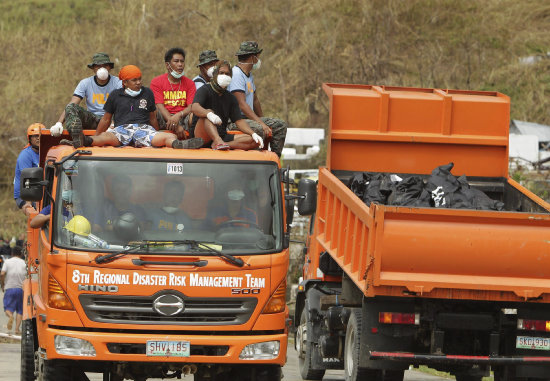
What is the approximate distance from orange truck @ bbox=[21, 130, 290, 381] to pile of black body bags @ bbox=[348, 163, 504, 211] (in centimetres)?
252

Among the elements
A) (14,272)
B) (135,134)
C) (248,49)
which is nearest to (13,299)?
(14,272)

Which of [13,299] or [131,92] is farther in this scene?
[13,299]

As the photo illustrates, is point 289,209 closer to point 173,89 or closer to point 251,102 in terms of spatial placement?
point 173,89

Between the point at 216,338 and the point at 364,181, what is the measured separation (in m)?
4.41

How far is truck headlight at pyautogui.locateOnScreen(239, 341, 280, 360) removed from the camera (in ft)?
28.4

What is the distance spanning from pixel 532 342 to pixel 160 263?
12.6ft

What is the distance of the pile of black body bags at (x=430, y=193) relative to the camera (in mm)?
11258

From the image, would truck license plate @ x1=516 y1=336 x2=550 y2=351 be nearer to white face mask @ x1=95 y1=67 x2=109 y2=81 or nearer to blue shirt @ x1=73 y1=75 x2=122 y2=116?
blue shirt @ x1=73 y1=75 x2=122 y2=116

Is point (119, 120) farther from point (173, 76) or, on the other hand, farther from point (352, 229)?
point (352, 229)

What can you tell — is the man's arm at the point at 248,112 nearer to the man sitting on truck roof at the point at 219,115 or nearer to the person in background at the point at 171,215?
the man sitting on truck roof at the point at 219,115

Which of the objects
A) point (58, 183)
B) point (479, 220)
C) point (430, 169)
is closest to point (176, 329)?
point (58, 183)

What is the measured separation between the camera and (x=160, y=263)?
8594mm

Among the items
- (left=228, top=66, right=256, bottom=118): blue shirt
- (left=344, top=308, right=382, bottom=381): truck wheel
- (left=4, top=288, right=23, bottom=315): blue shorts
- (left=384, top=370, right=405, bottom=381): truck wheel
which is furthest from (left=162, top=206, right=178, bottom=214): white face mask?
(left=4, top=288, right=23, bottom=315): blue shorts

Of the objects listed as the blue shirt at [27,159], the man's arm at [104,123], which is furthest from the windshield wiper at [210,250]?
the blue shirt at [27,159]
